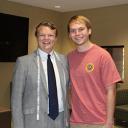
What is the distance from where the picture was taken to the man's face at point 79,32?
2.16 meters

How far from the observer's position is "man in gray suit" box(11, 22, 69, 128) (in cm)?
203

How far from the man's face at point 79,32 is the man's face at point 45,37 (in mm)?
152

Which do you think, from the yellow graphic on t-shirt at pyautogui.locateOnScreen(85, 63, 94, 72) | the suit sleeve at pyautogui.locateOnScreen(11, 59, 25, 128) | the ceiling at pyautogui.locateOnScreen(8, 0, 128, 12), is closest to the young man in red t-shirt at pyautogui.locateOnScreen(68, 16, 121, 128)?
the yellow graphic on t-shirt at pyautogui.locateOnScreen(85, 63, 94, 72)

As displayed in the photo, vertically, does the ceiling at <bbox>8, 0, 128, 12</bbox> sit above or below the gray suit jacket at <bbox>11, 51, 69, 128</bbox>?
above

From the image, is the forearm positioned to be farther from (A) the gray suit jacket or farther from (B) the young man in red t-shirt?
(A) the gray suit jacket

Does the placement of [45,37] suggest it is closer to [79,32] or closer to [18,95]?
[79,32]

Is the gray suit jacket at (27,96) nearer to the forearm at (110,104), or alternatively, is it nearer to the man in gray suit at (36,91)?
the man in gray suit at (36,91)

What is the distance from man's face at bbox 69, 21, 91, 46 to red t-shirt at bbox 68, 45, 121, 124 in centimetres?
12

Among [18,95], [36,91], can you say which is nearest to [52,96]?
[36,91]

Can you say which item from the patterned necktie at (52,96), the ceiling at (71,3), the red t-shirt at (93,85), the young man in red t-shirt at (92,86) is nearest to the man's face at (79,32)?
the young man in red t-shirt at (92,86)

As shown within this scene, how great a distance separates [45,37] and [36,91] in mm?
395

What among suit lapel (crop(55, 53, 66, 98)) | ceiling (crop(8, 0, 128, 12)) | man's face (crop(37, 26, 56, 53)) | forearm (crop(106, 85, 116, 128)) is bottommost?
forearm (crop(106, 85, 116, 128))

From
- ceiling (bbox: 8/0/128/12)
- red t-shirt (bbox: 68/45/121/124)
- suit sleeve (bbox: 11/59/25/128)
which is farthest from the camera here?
ceiling (bbox: 8/0/128/12)

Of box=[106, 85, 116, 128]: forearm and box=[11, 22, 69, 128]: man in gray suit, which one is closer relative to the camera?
box=[11, 22, 69, 128]: man in gray suit
